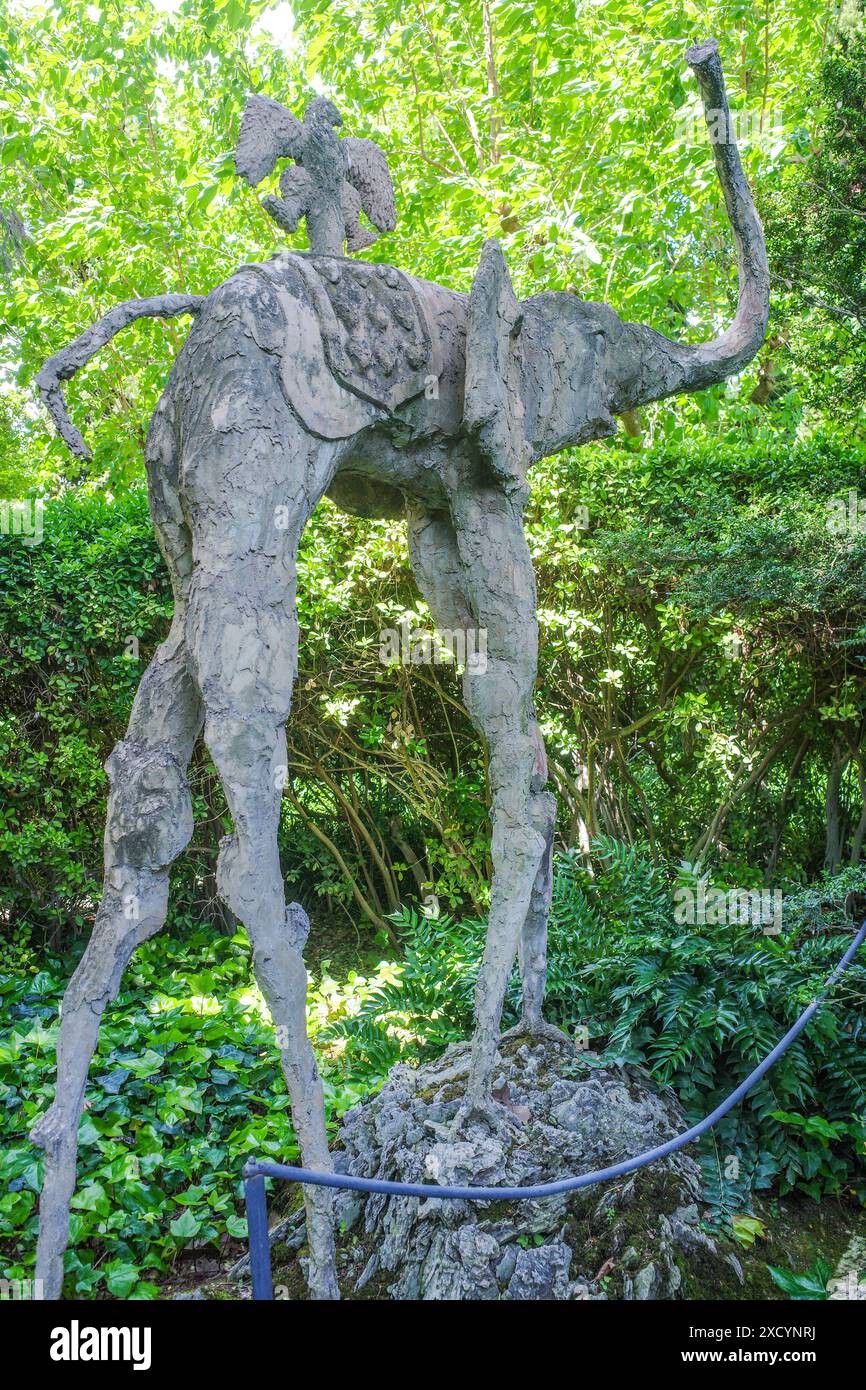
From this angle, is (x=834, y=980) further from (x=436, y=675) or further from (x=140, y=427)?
(x=140, y=427)

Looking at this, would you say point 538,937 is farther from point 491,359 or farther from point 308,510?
point 491,359

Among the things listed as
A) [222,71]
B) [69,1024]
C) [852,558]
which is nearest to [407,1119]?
[69,1024]

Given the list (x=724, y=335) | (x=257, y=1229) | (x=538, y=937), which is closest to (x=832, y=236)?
(x=724, y=335)

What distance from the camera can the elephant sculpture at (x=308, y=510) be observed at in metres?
2.23

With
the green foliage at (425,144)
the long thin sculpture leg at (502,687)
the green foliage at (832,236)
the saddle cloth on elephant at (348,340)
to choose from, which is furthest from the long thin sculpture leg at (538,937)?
the green foliage at (425,144)

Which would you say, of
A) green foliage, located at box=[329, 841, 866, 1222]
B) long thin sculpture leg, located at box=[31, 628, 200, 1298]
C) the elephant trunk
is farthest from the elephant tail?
green foliage, located at box=[329, 841, 866, 1222]

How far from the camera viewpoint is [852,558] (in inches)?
165

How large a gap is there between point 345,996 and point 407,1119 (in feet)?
7.42

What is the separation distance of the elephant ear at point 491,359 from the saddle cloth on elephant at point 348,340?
0.13 m

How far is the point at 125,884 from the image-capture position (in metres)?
2.39

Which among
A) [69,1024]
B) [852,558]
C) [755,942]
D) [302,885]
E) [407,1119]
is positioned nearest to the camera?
[69,1024]

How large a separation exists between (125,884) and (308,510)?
3.20 ft

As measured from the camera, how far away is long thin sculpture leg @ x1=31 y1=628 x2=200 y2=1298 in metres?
2.21

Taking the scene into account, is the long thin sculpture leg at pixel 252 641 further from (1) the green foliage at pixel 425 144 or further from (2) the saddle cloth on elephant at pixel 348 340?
(1) the green foliage at pixel 425 144
